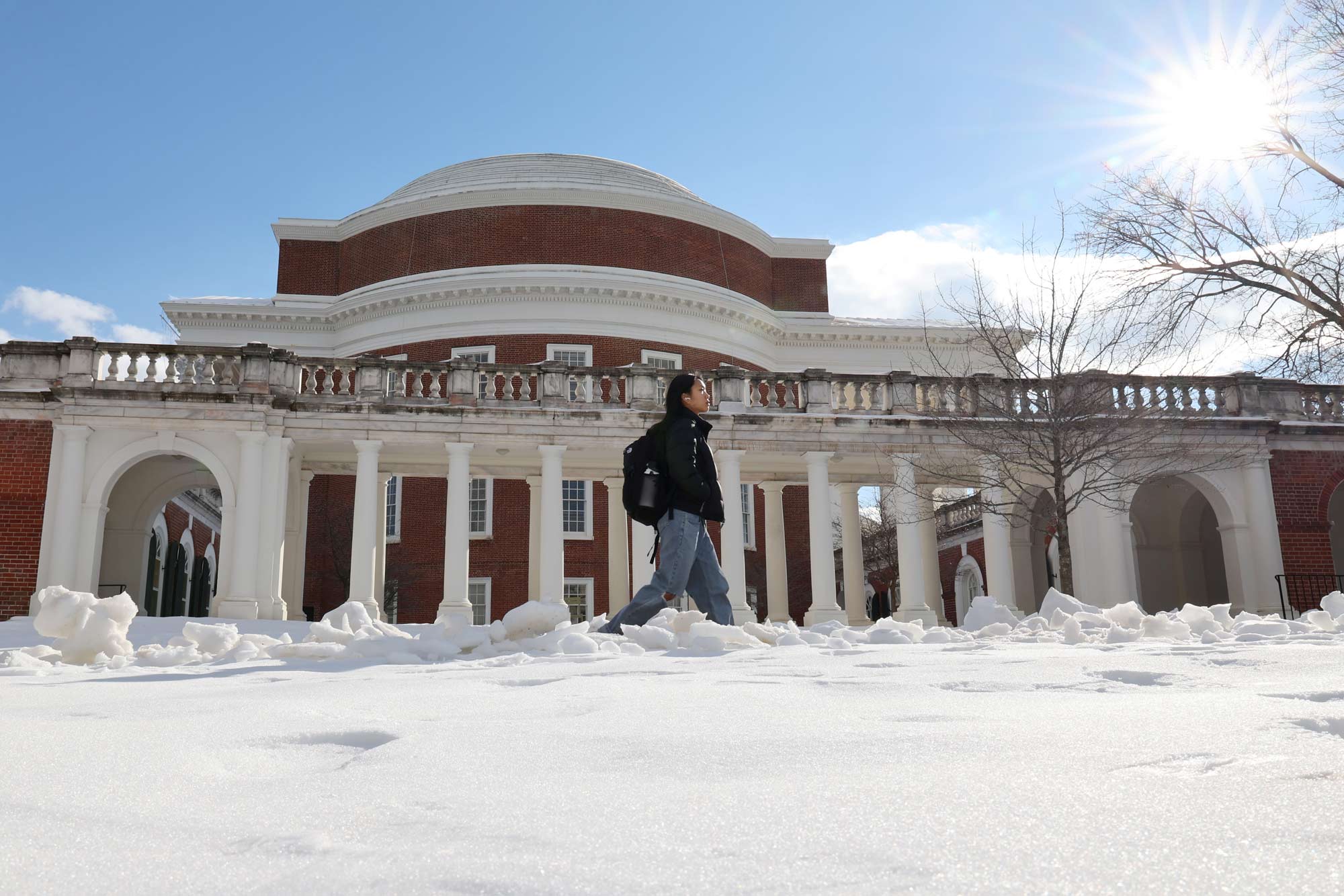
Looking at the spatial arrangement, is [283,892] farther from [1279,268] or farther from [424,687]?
[1279,268]

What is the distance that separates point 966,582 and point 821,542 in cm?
1626

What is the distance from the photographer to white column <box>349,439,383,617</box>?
1961 cm

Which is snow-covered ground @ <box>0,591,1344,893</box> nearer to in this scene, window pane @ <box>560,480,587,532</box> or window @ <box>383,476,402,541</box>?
window pane @ <box>560,480,587,532</box>

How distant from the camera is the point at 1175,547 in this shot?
25.4 metres

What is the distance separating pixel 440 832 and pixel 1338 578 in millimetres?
24781

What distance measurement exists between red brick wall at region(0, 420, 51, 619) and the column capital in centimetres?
48

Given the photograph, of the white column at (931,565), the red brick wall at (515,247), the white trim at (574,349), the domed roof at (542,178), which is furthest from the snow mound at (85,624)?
the domed roof at (542,178)

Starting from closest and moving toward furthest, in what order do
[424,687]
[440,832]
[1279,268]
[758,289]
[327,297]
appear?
[440,832], [424,687], [1279,268], [327,297], [758,289]

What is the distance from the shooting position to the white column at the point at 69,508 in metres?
18.2

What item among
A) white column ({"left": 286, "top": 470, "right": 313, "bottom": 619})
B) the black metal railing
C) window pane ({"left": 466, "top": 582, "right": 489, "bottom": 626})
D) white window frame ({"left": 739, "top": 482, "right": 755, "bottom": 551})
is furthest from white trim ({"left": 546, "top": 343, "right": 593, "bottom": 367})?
the black metal railing

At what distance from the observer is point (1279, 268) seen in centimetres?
1998

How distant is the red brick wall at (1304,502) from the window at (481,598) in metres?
18.8

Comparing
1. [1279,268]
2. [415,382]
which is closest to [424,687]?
[415,382]

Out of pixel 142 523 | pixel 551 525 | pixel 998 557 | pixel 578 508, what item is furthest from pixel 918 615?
pixel 142 523
